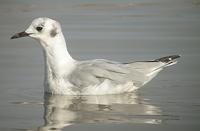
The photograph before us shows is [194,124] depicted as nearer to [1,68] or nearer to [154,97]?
[154,97]

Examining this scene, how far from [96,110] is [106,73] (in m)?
1.38

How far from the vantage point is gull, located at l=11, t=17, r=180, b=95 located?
12470mm

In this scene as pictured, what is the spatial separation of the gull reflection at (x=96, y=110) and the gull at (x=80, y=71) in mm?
150

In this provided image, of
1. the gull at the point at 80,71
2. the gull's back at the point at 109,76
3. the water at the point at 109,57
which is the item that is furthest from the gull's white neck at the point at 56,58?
the water at the point at 109,57

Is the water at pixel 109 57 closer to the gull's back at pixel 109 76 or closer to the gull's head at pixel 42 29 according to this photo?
the gull's back at pixel 109 76

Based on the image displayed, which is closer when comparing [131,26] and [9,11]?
[131,26]

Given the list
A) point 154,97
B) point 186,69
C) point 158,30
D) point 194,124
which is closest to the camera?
point 194,124

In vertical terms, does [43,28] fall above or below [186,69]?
above

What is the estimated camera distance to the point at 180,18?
1984 cm

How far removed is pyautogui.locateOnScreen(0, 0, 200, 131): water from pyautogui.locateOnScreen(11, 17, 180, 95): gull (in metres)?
0.18

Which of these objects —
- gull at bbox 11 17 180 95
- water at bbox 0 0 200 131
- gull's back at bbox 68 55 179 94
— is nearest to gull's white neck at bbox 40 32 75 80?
gull at bbox 11 17 180 95

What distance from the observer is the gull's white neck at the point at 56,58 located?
1276cm

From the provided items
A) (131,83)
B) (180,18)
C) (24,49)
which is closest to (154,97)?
(131,83)

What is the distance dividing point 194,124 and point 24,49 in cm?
685
